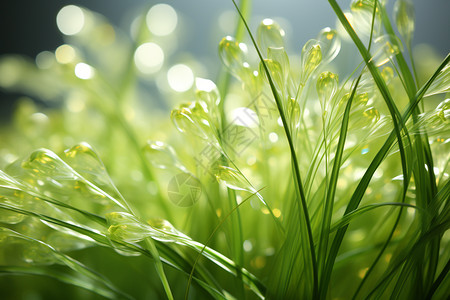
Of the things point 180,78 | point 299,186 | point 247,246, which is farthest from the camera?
point 180,78

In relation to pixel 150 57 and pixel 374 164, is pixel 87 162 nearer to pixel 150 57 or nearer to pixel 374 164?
pixel 374 164

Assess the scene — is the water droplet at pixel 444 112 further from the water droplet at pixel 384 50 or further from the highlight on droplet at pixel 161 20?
the highlight on droplet at pixel 161 20

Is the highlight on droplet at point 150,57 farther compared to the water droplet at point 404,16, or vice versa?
the highlight on droplet at point 150,57

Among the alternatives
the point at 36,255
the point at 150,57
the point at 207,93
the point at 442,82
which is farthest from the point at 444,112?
the point at 150,57

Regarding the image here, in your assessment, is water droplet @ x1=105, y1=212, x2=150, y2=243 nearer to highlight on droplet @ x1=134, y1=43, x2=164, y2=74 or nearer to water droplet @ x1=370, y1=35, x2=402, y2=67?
water droplet @ x1=370, y1=35, x2=402, y2=67

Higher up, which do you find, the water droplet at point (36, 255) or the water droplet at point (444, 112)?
the water droplet at point (444, 112)

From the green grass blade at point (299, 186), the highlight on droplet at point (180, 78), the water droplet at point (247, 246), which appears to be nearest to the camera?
the green grass blade at point (299, 186)

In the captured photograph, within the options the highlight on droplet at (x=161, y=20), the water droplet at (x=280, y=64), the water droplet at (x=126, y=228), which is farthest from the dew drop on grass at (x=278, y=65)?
the highlight on droplet at (x=161, y=20)
